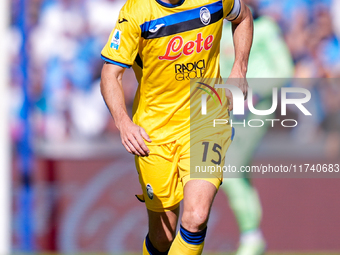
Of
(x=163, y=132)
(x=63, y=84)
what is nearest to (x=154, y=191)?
(x=163, y=132)

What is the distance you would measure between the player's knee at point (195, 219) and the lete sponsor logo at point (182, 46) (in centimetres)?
107

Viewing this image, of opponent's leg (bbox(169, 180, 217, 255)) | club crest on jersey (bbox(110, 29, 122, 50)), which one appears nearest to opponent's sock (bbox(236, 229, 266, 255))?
opponent's leg (bbox(169, 180, 217, 255))

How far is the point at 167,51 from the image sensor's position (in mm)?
3703

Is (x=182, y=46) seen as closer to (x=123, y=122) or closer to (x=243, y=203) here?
(x=123, y=122)

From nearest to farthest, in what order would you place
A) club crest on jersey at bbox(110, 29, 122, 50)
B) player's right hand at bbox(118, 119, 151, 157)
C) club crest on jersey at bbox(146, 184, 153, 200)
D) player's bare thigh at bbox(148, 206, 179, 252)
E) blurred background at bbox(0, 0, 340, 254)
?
player's right hand at bbox(118, 119, 151, 157)
club crest on jersey at bbox(110, 29, 122, 50)
club crest on jersey at bbox(146, 184, 153, 200)
player's bare thigh at bbox(148, 206, 179, 252)
blurred background at bbox(0, 0, 340, 254)

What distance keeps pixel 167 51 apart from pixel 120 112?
568mm

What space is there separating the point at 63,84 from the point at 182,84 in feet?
21.4

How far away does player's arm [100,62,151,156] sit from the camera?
3352 mm

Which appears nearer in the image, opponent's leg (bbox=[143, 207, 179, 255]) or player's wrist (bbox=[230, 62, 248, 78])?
player's wrist (bbox=[230, 62, 248, 78])

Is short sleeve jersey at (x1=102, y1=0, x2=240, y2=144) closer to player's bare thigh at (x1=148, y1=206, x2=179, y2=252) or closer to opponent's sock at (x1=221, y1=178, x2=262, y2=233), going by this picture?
player's bare thigh at (x1=148, y1=206, x2=179, y2=252)

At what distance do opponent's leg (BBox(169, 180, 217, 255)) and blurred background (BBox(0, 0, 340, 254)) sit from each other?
374 centimetres

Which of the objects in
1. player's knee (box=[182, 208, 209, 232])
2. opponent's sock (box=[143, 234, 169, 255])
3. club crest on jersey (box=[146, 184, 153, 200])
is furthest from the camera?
opponent's sock (box=[143, 234, 169, 255])

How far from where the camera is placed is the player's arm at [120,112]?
3.35 metres

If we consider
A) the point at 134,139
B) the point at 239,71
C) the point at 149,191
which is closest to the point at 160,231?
the point at 149,191
